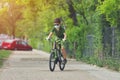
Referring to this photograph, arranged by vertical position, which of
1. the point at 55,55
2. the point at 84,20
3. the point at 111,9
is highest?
the point at 84,20

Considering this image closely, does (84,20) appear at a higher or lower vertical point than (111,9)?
higher

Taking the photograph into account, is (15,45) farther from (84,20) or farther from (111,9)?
(111,9)

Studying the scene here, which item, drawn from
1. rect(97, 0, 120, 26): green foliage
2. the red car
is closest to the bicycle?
rect(97, 0, 120, 26): green foliage

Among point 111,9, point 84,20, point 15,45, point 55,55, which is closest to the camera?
point 55,55

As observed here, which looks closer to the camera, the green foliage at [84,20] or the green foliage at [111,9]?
the green foliage at [111,9]

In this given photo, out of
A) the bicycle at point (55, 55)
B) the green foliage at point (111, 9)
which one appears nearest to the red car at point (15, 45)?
the green foliage at point (111, 9)

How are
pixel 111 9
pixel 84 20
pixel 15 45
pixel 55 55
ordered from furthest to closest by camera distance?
pixel 15 45 → pixel 84 20 → pixel 111 9 → pixel 55 55

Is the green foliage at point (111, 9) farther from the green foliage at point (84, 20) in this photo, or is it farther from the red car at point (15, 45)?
the red car at point (15, 45)

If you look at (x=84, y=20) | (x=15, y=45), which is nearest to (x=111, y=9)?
(x=84, y=20)

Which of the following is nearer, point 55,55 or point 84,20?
point 55,55

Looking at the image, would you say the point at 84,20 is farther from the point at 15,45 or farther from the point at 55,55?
the point at 15,45

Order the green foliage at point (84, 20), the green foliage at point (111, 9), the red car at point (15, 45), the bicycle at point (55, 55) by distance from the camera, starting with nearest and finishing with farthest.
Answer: the bicycle at point (55, 55), the green foliage at point (111, 9), the green foliage at point (84, 20), the red car at point (15, 45)

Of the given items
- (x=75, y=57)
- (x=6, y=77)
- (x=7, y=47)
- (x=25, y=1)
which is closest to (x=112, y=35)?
(x=6, y=77)

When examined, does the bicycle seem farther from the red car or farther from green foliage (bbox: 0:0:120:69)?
the red car
